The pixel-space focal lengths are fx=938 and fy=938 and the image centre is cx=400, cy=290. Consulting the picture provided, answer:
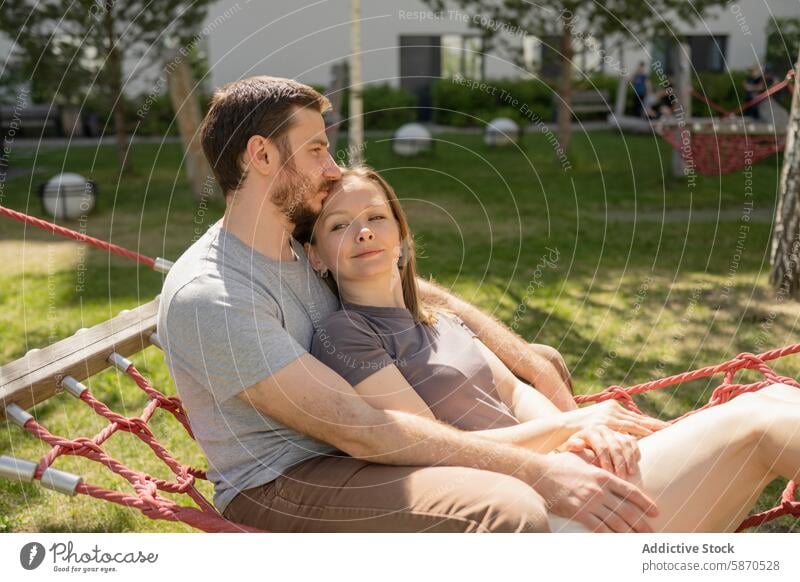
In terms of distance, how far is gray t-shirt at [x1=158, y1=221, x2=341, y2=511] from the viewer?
2.06 meters

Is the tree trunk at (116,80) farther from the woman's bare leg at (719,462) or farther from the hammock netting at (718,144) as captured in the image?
the woman's bare leg at (719,462)

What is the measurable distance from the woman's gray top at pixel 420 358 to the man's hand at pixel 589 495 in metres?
0.32

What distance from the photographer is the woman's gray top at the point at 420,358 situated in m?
2.25

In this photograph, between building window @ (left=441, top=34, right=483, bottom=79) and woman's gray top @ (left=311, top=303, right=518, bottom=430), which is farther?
building window @ (left=441, top=34, right=483, bottom=79)

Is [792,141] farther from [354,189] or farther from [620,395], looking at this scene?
[354,189]

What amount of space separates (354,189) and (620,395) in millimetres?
1092

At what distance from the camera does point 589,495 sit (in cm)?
215

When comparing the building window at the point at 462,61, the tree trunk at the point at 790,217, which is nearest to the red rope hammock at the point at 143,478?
the tree trunk at the point at 790,217

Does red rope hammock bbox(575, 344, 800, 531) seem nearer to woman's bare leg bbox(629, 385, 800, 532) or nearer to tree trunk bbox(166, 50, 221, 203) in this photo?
woman's bare leg bbox(629, 385, 800, 532)

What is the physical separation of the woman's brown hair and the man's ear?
230 millimetres

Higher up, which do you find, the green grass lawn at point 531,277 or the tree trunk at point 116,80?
the tree trunk at point 116,80

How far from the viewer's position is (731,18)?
715 inches

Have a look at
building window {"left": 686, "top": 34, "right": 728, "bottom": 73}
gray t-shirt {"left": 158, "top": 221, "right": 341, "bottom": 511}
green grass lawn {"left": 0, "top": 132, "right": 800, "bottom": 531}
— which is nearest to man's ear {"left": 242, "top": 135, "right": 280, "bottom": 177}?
gray t-shirt {"left": 158, "top": 221, "right": 341, "bottom": 511}
